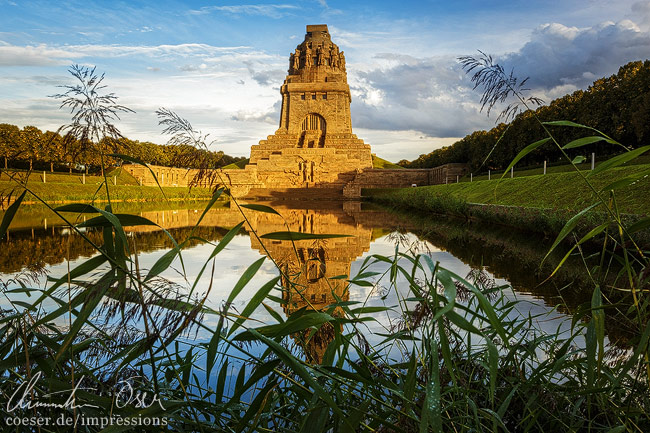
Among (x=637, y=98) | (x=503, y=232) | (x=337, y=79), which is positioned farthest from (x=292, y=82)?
(x=503, y=232)

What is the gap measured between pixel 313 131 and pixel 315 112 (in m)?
1.87

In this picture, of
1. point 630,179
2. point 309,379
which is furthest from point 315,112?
point 309,379

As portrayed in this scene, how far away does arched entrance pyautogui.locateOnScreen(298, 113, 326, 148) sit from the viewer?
44616mm

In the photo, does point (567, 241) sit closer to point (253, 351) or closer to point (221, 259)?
point (221, 259)

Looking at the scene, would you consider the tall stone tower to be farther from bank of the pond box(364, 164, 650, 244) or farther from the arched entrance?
bank of the pond box(364, 164, 650, 244)

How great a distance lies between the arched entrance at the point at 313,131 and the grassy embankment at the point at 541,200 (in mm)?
27811

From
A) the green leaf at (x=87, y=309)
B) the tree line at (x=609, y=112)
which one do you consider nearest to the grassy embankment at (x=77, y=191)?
the green leaf at (x=87, y=309)

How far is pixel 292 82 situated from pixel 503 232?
40.1 meters

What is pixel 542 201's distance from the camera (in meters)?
10.2

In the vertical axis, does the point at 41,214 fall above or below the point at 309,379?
below

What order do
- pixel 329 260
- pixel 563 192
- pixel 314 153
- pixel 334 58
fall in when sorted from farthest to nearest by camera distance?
1. pixel 334 58
2. pixel 314 153
3. pixel 563 192
4. pixel 329 260

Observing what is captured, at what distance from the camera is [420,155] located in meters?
72.9

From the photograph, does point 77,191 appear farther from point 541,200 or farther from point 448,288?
point 448,288

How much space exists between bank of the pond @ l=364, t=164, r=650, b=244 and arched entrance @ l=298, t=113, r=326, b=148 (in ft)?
90.9
